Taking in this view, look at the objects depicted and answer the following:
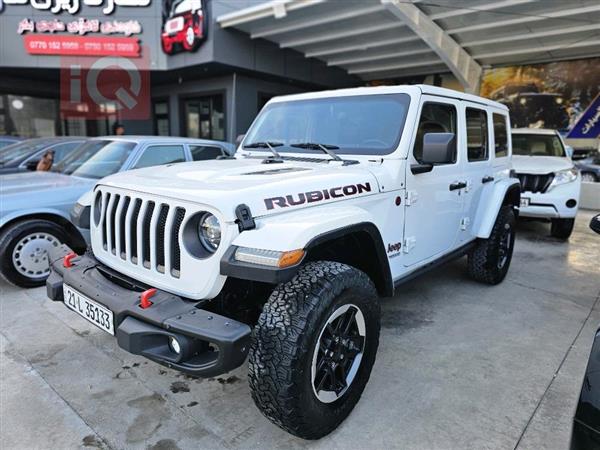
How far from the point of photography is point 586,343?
11.3 feet

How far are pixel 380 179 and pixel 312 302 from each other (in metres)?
1.18

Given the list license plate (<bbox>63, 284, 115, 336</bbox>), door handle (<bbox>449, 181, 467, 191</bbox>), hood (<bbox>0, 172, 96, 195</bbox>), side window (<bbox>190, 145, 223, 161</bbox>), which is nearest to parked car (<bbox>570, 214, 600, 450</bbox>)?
license plate (<bbox>63, 284, 115, 336</bbox>)

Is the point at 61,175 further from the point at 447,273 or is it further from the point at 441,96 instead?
the point at 447,273

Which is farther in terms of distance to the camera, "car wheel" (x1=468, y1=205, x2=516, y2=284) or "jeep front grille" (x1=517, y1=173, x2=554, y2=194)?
"jeep front grille" (x1=517, y1=173, x2=554, y2=194)

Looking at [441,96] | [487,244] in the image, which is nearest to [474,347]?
[487,244]

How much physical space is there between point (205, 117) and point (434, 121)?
1230 centimetres

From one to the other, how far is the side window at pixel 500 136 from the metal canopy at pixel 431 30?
5.33 meters

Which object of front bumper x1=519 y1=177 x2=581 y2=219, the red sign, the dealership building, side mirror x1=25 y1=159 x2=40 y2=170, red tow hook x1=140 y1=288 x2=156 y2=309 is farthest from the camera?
the red sign

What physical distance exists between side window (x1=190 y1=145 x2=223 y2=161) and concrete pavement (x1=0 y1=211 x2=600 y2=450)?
248cm

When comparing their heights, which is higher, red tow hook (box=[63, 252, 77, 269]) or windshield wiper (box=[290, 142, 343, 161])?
windshield wiper (box=[290, 142, 343, 161])

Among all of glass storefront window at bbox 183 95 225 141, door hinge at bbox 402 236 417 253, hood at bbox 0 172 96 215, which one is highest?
glass storefront window at bbox 183 95 225 141

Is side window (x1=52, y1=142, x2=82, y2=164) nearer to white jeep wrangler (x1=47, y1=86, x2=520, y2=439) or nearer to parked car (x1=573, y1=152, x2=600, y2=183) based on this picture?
white jeep wrangler (x1=47, y1=86, x2=520, y2=439)

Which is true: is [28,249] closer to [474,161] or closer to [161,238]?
[161,238]

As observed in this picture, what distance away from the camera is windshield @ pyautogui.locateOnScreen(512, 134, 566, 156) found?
7875 millimetres
